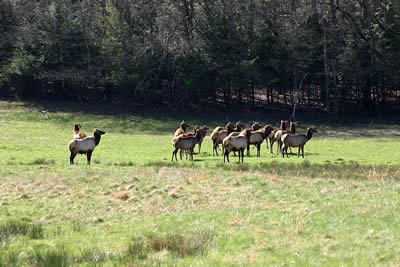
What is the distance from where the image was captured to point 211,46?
53.6 meters

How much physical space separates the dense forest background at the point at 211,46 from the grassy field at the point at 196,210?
25655mm

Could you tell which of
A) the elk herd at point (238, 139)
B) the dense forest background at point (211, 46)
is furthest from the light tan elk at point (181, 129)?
the dense forest background at point (211, 46)

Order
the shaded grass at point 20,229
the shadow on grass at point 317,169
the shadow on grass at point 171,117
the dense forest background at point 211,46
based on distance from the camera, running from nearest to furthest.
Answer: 1. the shaded grass at point 20,229
2. the shadow on grass at point 317,169
3. the shadow on grass at point 171,117
4. the dense forest background at point 211,46

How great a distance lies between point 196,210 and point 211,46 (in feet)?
138

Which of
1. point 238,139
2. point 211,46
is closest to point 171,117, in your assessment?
point 211,46

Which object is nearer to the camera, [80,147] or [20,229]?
[20,229]

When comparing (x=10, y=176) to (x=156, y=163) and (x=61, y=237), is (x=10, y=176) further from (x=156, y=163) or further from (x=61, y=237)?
(x=61, y=237)

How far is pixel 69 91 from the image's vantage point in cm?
5934

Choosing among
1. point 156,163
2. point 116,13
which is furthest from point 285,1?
point 156,163

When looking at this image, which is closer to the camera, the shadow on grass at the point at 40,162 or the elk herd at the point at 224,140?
the shadow on grass at the point at 40,162

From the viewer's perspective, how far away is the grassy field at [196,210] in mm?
9016

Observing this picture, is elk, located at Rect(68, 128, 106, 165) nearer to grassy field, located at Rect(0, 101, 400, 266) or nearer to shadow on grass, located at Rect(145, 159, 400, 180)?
grassy field, located at Rect(0, 101, 400, 266)

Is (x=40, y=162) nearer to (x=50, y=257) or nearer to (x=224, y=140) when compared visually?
(x=224, y=140)

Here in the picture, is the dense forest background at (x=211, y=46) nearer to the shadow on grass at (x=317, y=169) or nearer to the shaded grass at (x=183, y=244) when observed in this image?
the shadow on grass at (x=317, y=169)
